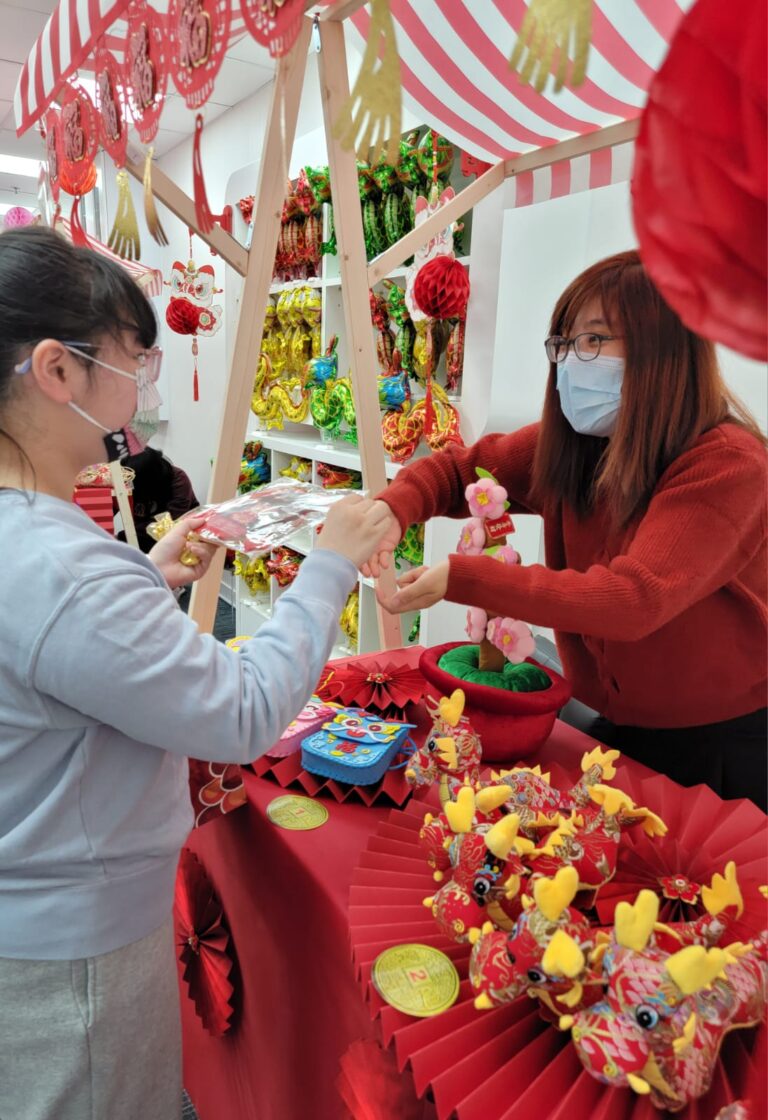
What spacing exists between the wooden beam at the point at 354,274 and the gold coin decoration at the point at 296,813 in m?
0.86

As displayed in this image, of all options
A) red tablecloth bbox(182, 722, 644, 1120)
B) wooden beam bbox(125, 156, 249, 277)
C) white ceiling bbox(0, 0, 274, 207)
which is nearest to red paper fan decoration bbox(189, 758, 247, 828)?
red tablecloth bbox(182, 722, 644, 1120)

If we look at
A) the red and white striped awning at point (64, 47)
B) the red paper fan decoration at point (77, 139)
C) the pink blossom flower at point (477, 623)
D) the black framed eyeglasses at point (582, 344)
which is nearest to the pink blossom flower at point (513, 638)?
the pink blossom flower at point (477, 623)

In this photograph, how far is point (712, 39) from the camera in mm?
350

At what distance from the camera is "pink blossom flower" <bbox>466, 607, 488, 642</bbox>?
1153 mm

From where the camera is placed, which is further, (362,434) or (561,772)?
(362,434)

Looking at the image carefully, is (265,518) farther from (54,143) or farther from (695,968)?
(54,143)

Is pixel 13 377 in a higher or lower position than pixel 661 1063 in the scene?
higher

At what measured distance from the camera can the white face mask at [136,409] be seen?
2.70 feet

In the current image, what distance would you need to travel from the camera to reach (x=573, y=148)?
5.75 feet

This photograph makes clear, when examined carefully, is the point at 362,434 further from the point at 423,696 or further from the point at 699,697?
the point at 699,697

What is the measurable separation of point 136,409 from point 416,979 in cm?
71

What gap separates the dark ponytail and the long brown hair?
652 mm

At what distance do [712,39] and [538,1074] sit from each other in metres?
0.70

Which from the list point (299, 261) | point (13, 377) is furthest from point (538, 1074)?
point (299, 261)
